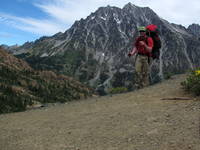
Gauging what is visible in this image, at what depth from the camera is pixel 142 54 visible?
1387 cm

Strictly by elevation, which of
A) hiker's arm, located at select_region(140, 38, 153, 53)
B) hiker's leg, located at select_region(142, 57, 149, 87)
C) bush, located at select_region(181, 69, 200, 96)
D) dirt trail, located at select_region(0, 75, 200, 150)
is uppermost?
hiker's arm, located at select_region(140, 38, 153, 53)

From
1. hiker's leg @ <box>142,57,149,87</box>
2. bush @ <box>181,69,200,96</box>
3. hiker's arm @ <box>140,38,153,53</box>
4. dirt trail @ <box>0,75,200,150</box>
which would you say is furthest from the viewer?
hiker's leg @ <box>142,57,149,87</box>

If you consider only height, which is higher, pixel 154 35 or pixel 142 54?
pixel 154 35

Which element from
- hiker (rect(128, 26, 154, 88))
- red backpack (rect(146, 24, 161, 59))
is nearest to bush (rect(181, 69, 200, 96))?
hiker (rect(128, 26, 154, 88))

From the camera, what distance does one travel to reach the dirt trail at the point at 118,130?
6.04m

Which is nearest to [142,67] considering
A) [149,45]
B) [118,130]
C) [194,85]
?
[149,45]

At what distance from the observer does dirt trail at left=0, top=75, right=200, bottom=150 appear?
604 cm

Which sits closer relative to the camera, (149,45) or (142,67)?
(149,45)

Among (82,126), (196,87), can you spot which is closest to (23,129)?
(82,126)

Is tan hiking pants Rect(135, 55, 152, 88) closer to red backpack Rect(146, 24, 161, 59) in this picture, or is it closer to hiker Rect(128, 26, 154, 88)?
hiker Rect(128, 26, 154, 88)

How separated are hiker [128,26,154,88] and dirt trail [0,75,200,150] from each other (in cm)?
394

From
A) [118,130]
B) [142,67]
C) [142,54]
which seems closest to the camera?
[118,130]

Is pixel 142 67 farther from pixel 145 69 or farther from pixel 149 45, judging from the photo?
pixel 149 45

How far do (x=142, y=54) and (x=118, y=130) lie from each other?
24.3 feet
